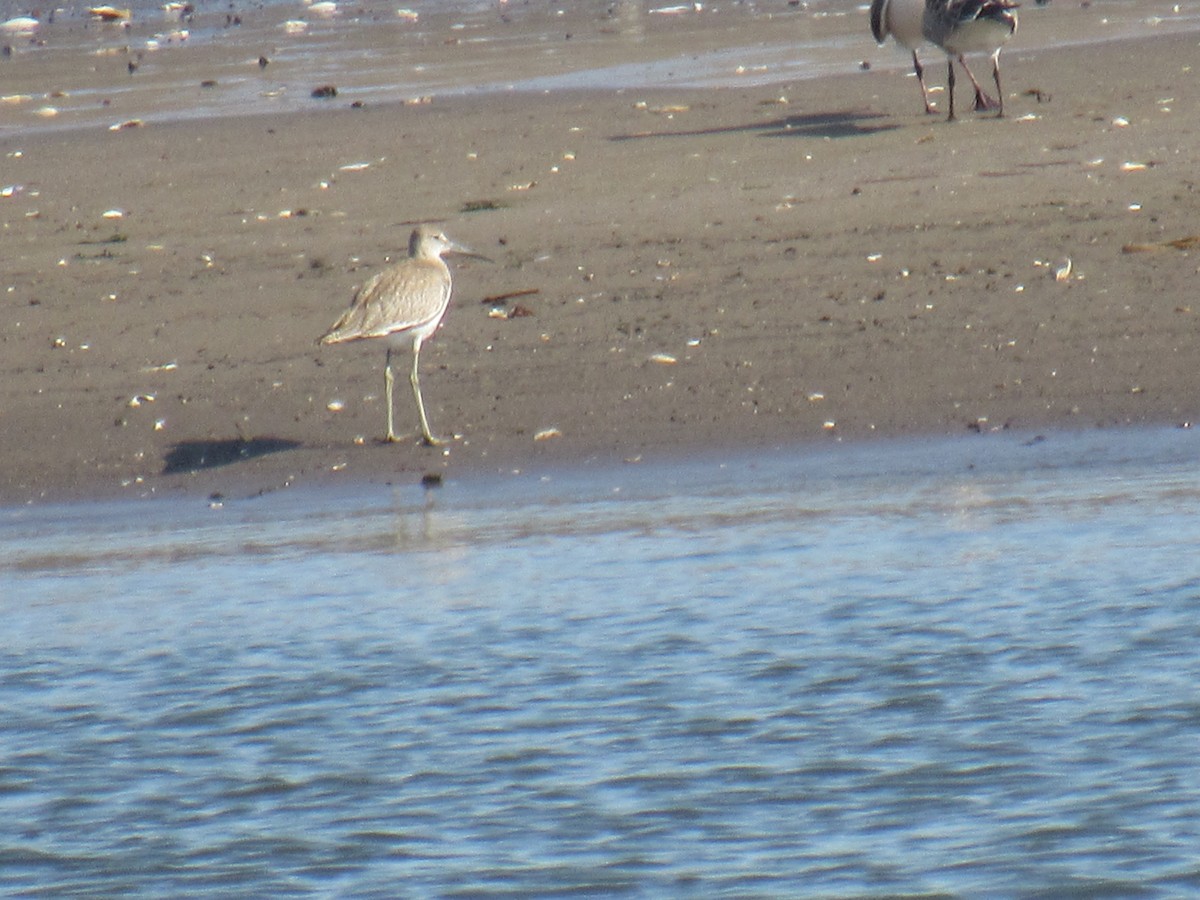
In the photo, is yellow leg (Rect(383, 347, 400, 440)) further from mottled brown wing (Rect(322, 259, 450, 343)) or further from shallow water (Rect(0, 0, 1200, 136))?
shallow water (Rect(0, 0, 1200, 136))

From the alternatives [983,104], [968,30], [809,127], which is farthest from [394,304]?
[968,30]

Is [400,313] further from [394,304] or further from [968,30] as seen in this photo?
[968,30]

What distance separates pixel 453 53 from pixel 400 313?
13.0 meters

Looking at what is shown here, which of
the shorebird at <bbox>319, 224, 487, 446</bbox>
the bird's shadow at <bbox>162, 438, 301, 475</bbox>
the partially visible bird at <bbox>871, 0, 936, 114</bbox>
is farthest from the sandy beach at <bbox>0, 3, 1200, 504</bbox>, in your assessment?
the partially visible bird at <bbox>871, 0, 936, 114</bbox>

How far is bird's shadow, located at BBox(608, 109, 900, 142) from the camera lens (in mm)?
13453

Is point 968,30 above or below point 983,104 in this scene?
above

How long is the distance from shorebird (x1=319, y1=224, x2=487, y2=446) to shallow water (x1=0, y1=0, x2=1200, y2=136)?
7.52 meters

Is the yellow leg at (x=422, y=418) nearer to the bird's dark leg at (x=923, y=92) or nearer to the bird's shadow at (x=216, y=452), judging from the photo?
the bird's shadow at (x=216, y=452)

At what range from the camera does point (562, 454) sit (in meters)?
8.97

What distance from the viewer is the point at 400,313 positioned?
9.19 m

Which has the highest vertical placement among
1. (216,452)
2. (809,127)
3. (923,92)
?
(923,92)

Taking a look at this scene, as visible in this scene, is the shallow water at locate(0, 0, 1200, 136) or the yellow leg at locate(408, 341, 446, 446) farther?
the shallow water at locate(0, 0, 1200, 136)

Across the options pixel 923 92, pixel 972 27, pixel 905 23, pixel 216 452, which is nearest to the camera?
pixel 216 452

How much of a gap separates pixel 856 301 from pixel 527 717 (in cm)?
437
